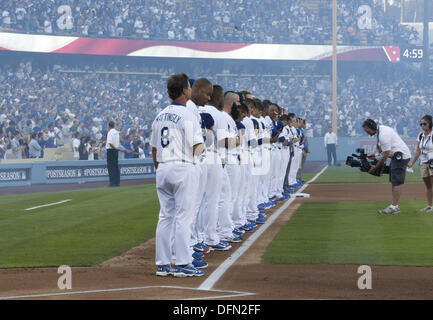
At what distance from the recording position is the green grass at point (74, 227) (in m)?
10.7

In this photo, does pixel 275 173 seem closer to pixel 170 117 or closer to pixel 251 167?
pixel 251 167

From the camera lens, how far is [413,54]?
5756cm

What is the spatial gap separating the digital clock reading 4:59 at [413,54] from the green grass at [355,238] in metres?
42.6

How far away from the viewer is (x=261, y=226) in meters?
13.7

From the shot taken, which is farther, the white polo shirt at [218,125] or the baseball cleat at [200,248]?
the white polo shirt at [218,125]

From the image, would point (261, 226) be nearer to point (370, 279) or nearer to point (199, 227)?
point (199, 227)

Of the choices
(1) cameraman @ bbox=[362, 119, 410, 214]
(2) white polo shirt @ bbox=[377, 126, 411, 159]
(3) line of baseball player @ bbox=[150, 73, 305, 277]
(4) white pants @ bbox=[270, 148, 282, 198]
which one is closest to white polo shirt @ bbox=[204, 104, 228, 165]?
(3) line of baseball player @ bbox=[150, 73, 305, 277]

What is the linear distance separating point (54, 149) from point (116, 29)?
19389 millimetres

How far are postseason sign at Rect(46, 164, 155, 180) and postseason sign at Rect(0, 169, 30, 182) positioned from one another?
96 cm

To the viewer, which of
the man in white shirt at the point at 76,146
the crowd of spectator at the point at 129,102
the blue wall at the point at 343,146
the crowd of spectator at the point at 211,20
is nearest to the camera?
the man in white shirt at the point at 76,146

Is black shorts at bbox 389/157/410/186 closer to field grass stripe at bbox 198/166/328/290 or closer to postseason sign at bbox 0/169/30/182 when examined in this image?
field grass stripe at bbox 198/166/328/290

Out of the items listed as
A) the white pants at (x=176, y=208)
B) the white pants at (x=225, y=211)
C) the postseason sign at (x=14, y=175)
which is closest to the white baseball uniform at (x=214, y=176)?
the white pants at (x=225, y=211)

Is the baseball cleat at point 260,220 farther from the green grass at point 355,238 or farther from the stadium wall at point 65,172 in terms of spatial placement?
the stadium wall at point 65,172

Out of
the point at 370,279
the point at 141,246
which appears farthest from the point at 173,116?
the point at 141,246
